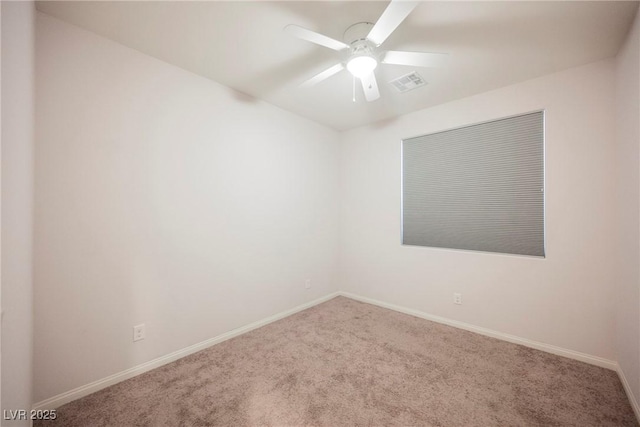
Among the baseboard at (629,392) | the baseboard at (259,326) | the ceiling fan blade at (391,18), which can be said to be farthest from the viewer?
the baseboard at (259,326)

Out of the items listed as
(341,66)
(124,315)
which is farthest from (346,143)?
(124,315)

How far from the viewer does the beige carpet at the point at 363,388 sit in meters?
1.56

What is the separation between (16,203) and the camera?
118 centimetres

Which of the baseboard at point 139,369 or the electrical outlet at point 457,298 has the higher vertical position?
the electrical outlet at point 457,298

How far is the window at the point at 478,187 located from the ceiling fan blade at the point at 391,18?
1.85m

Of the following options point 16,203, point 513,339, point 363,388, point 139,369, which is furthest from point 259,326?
point 513,339

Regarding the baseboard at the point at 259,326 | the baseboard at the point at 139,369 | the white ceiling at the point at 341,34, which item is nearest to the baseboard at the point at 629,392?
the baseboard at the point at 259,326

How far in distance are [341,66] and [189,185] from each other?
1635mm

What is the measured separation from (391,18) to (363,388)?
2361 millimetres

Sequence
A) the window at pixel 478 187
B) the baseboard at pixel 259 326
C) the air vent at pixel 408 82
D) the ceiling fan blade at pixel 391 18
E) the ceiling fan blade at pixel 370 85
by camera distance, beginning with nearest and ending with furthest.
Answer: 1. the ceiling fan blade at pixel 391 18
2. the baseboard at pixel 259 326
3. the ceiling fan blade at pixel 370 85
4. the air vent at pixel 408 82
5. the window at pixel 478 187

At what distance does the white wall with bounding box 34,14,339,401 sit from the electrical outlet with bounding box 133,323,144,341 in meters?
0.05

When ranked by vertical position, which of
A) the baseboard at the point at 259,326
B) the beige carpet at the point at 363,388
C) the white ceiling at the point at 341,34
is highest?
the white ceiling at the point at 341,34

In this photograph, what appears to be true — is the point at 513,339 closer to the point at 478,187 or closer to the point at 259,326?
the point at 478,187

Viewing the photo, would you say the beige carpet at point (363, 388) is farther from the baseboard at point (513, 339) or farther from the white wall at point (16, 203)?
the white wall at point (16, 203)
